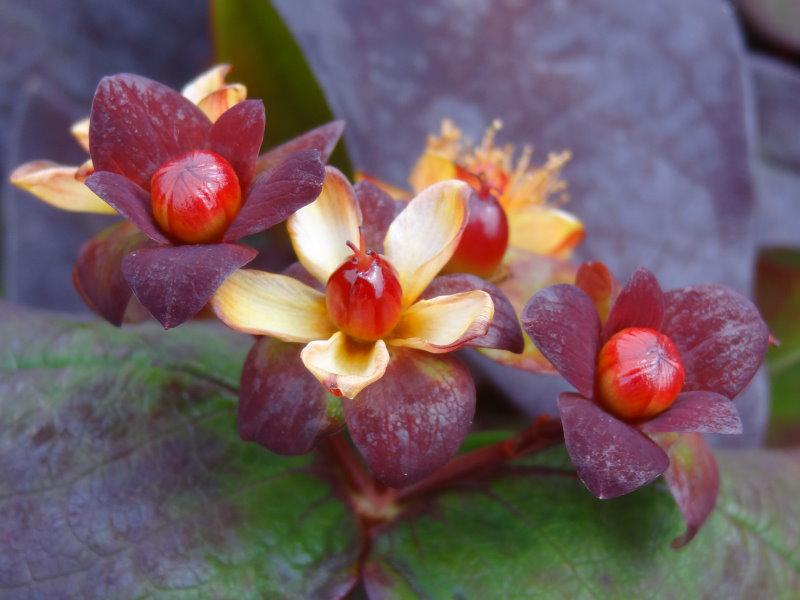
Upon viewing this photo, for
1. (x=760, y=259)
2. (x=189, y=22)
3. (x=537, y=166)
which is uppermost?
(x=189, y=22)

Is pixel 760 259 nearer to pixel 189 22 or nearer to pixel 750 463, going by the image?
pixel 750 463

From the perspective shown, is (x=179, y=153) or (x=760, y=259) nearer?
(x=179, y=153)

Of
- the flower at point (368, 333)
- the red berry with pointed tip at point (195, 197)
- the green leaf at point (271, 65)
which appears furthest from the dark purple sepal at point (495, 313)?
the green leaf at point (271, 65)

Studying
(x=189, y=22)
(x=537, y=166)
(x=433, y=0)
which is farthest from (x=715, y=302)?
(x=189, y=22)

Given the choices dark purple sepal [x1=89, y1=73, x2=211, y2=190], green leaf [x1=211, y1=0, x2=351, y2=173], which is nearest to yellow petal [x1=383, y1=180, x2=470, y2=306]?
dark purple sepal [x1=89, y1=73, x2=211, y2=190]

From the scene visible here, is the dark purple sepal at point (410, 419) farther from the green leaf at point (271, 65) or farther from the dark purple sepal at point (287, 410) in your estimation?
the green leaf at point (271, 65)
